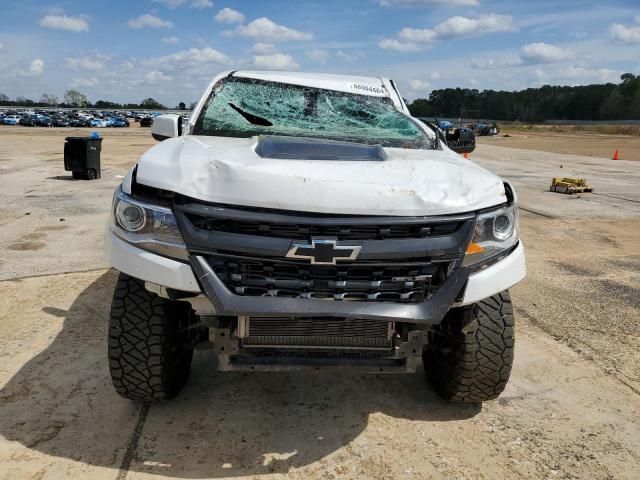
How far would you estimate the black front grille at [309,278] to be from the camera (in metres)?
2.45

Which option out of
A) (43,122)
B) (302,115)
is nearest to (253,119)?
(302,115)

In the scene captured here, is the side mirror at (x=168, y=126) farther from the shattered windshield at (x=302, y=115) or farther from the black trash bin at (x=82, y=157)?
the black trash bin at (x=82, y=157)

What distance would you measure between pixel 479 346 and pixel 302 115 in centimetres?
208

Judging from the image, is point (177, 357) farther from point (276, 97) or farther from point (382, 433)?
point (276, 97)

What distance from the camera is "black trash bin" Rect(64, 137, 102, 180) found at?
12133 millimetres

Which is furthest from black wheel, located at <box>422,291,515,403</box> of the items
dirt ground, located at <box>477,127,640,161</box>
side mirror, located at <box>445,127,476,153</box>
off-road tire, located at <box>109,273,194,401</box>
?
dirt ground, located at <box>477,127,640,161</box>

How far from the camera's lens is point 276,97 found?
4.31 m

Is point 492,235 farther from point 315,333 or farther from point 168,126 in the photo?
point 168,126

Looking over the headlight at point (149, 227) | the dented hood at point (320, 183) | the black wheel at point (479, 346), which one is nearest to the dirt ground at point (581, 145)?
the black wheel at point (479, 346)

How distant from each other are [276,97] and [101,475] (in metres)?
2.83

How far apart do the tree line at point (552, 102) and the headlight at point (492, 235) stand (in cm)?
9541

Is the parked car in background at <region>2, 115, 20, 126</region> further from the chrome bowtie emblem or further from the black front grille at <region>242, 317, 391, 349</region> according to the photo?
the chrome bowtie emblem

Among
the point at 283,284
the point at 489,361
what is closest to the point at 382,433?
the point at 489,361

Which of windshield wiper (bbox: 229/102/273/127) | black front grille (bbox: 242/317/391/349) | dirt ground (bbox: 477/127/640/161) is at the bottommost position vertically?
dirt ground (bbox: 477/127/640/161)
